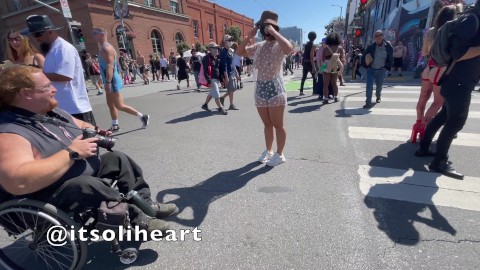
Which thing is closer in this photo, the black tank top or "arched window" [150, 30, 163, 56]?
the black tank top

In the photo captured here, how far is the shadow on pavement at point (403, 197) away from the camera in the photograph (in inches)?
89.8

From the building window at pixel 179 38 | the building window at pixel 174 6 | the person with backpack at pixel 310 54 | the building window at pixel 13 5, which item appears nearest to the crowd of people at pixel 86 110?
the person with backpack at pixel 310 54

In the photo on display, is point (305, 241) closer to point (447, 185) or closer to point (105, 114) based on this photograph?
point (447, 185)

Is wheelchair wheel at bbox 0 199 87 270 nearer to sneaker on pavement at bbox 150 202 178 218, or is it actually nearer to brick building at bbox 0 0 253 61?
sneaker on pavement at bbox 150 202 178 218

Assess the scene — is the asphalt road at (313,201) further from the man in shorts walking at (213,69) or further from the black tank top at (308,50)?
the black tank top at (308,50)

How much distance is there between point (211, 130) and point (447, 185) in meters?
3.87

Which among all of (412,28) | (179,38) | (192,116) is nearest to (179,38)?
(179,38)

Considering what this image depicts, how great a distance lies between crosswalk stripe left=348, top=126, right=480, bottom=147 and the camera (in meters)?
4.12

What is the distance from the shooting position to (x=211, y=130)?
18.0 ft

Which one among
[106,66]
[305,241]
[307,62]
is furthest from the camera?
[307,62]

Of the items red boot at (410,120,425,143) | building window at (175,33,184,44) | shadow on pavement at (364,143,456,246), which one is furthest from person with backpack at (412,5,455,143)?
building window at (175,33,184,44)

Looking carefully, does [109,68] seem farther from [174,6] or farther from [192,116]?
[174,6]

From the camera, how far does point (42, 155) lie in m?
1.75

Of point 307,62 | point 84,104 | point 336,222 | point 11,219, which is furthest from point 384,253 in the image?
point 307,62
